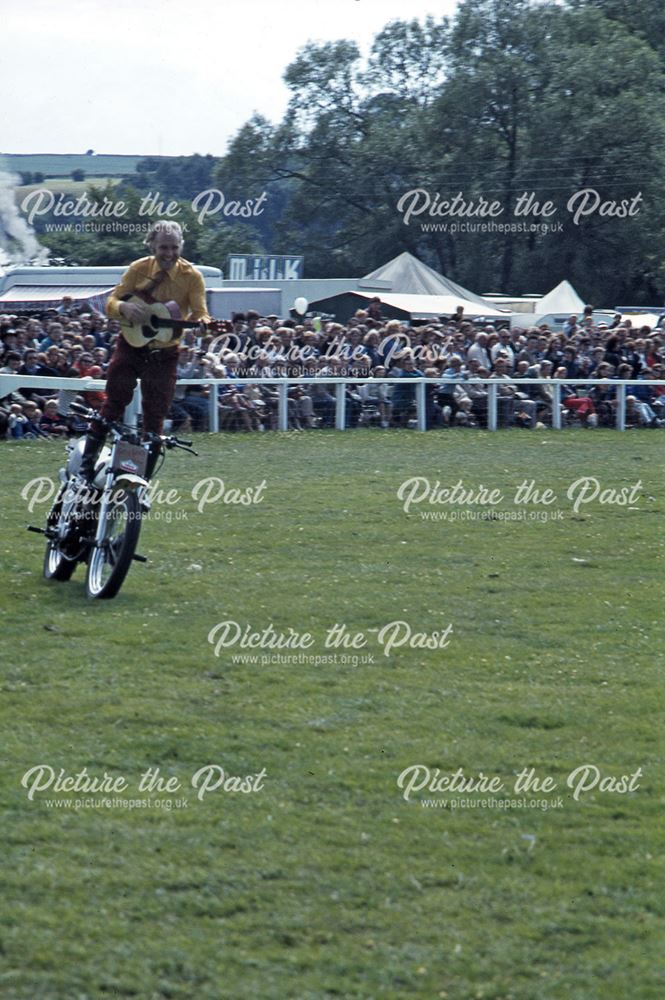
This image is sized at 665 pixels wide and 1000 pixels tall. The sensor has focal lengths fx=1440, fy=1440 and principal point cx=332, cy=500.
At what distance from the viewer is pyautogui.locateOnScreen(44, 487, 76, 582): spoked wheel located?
966 centimetres

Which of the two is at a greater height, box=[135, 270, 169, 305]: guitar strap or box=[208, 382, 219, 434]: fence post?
box=[135, 270, 169, 305]: guitar strap

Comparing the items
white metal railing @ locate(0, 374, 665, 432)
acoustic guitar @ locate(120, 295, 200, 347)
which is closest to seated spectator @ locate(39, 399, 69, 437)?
white metal railing @ locate(0, 374, 665, 432)

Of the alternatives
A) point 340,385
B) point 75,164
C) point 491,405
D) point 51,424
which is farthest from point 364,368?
point 75,164

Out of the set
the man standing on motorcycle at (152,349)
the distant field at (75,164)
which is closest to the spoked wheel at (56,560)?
the man standing on motorcycle at (152,349)

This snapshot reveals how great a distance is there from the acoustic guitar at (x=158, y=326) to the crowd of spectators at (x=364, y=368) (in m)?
10.3

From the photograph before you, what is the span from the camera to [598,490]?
16.0m

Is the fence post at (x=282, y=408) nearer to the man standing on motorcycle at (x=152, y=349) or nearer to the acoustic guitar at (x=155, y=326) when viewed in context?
the man standing on motorcycle at (x=152, y=349)

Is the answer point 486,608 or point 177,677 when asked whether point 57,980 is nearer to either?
point 177,677

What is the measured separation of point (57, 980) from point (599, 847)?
80.6 inches

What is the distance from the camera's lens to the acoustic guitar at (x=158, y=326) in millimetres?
9070

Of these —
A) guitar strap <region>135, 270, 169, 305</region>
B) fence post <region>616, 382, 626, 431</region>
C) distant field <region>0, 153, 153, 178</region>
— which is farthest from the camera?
distant field <region>0, 153, 153, 178</region>

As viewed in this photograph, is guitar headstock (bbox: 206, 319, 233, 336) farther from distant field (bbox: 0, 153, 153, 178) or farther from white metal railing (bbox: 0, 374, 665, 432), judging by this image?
distant field (bbox: 0, 153, 153, 178)

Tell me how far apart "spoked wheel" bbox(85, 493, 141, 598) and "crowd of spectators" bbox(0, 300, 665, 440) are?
1060 centimetres

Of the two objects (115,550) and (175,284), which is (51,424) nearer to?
(175,284)
